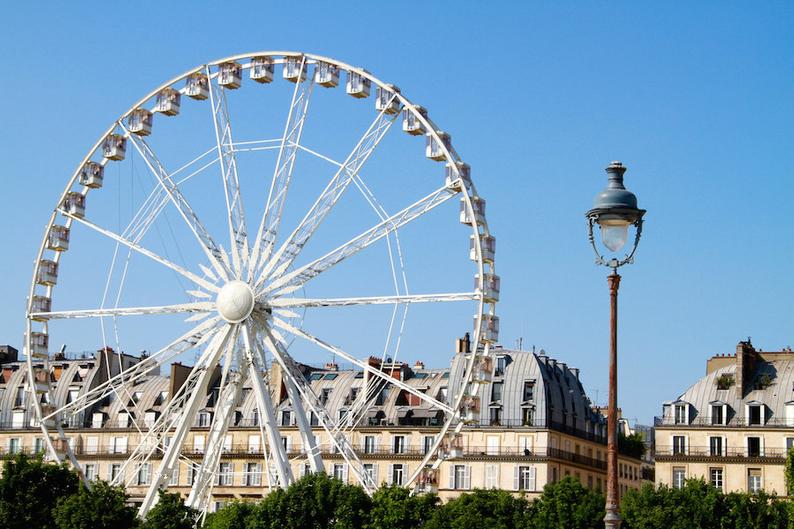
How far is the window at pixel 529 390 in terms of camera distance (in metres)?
83.7

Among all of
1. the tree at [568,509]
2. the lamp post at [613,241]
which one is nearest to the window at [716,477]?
the tree at [568,509]

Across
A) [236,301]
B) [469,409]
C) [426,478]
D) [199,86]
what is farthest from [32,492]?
[469,409]

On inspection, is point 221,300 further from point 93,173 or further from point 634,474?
point 634,474

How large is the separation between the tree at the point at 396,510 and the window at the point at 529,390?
82.1ft

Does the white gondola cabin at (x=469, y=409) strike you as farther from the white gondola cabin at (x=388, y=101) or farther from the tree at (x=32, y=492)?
the tree at (x=32, y=492)

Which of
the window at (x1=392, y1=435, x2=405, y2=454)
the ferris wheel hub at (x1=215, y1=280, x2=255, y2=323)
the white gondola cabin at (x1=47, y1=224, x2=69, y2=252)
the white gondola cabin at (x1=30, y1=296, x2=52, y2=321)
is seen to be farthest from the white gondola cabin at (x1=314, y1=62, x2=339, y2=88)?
the window at (x1=392, y1=435, x2=405, y2=454)

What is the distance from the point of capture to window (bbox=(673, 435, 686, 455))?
8019cm

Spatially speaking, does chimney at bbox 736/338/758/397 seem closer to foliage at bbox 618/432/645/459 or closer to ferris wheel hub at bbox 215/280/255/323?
foliage at bbox 618/432/645/459

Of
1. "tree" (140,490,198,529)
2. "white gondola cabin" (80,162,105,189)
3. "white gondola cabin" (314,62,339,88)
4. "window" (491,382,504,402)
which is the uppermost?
"white gondola cabin" (314,62,339,88)

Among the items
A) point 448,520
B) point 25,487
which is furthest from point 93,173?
point 448,520

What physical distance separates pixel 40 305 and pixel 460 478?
3315 cm

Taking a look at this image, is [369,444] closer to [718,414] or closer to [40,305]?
[718,414]

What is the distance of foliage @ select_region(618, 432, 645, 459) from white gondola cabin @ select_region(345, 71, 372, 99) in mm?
56278

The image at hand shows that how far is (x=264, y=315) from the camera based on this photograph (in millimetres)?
50656
